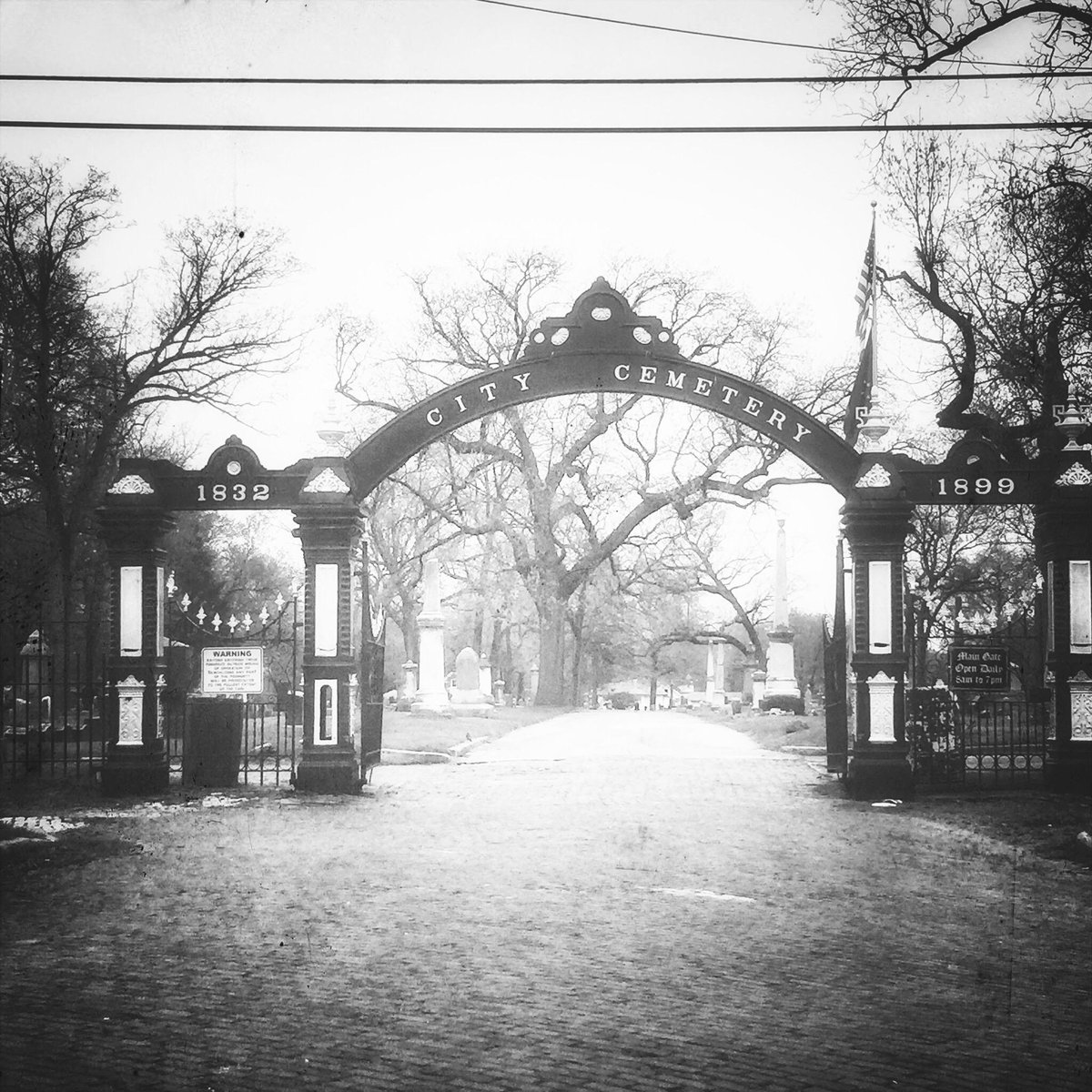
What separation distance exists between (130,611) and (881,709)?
9865 millimetres

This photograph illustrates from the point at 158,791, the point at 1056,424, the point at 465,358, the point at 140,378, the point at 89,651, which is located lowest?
the point at 158,791

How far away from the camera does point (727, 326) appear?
120ft

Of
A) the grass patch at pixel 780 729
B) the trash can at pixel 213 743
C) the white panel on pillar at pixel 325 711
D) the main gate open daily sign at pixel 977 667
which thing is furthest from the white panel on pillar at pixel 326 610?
the grass patch at pixel 780 729

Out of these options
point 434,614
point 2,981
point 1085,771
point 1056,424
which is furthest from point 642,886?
point 434,614

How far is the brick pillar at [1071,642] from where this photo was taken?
1667 centimetres

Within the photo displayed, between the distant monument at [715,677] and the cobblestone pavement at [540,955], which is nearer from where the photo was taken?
the cobblestone pavement at [540,955]

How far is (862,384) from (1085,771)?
626 cm

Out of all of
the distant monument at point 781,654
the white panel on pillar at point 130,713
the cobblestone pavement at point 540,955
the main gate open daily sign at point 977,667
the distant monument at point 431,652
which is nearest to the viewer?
the cobblestone pavement at point 540,955

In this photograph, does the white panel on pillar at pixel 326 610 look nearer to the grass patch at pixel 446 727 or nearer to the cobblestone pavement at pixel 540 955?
the cobblestone pavement at pixel 540 955

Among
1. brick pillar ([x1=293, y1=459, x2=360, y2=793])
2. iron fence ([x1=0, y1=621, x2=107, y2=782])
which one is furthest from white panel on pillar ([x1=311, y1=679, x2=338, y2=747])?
iron fence ([x1=0, y1=621, x2=107, y2=782])

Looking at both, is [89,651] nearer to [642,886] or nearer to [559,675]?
[642,886]

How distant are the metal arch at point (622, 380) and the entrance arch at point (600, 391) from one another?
2 centimetres

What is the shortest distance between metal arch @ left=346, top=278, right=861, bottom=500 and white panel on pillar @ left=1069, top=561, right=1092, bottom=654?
10.1 ft

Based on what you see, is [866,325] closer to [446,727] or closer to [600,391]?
[600,391]
